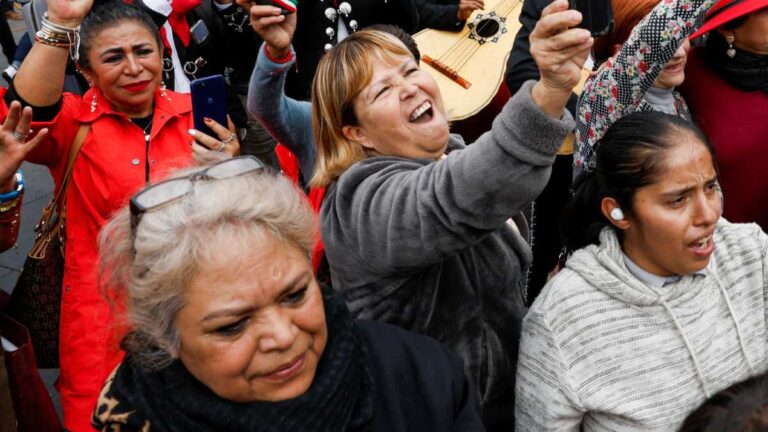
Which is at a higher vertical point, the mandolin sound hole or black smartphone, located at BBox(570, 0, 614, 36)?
black smartphone, located at BBox(570, 0, 614, 36)

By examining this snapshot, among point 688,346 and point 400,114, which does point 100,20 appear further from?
point 688,346

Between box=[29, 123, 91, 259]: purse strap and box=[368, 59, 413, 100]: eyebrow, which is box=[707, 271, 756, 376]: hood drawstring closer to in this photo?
box=[368, 59, 413, 100]: eyebrow

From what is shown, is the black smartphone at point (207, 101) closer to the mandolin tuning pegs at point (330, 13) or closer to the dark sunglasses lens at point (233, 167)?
the dark sunglasses lens at point (233, 167)

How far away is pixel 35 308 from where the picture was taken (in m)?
2.60

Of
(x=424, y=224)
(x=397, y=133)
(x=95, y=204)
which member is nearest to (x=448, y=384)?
(x=424, y=224)

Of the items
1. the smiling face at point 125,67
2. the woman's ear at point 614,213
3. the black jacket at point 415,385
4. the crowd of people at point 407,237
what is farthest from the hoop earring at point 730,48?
the smiling face at point 125,67

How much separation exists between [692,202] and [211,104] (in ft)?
5.26

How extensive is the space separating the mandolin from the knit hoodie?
199cm

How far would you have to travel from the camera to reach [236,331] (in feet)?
4.60

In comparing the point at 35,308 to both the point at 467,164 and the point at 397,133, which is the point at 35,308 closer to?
the point at 397,133

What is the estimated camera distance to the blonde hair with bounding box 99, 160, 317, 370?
141cm

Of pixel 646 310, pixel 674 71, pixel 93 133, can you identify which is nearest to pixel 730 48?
pixel 674 71

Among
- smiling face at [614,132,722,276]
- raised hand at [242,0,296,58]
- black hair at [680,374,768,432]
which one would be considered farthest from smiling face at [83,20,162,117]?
black hair at [680,374,768,432]

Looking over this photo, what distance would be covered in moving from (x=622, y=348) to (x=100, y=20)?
2.19 meters
